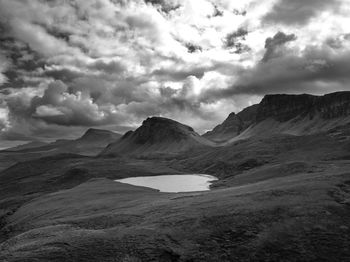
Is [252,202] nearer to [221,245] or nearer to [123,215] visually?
[221,245]

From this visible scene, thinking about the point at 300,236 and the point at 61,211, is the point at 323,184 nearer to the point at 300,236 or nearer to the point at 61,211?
the point at 300,236

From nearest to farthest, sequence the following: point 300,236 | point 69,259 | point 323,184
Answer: point 69,259, point 300,236, point 323,184

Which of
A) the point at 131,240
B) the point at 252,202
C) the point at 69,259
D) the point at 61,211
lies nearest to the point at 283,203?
the point at 252,202

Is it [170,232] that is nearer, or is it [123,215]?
[170,232]

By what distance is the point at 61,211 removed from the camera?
87750 millimetres

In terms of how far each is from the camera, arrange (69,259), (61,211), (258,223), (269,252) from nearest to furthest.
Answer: (69,259) → (269,252) → (258,223) → (61,211)

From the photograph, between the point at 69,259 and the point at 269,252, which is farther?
the point at 269,252

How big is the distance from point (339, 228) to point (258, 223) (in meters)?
10.4

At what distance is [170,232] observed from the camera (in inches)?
1769

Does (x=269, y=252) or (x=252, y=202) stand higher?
(x=252, y=202)

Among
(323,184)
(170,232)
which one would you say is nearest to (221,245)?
(170,232)

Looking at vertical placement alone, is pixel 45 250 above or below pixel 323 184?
below

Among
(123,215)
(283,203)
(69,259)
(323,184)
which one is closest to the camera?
(69,259)

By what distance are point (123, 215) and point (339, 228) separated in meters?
32.5
